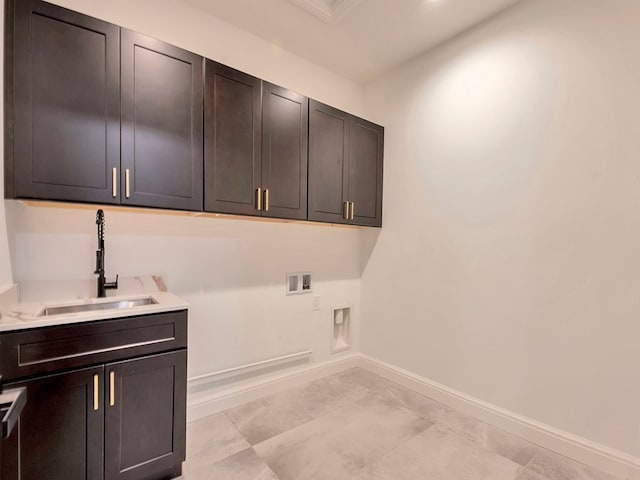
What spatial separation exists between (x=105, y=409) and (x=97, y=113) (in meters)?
1.44

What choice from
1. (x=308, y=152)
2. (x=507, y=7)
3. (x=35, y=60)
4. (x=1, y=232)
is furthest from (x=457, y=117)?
(x=1, y=232)

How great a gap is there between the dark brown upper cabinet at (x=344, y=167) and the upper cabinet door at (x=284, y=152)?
8cm

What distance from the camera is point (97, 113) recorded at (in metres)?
1.55

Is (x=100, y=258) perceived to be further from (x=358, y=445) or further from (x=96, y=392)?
(x=358, y=445)

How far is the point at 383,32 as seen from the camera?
2.43 meters

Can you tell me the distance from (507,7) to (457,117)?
75 cm

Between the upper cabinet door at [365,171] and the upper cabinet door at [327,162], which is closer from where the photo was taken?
the upper cabinet door at [327,162]

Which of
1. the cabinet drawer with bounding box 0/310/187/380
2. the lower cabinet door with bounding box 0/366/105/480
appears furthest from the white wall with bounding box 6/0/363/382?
the lower cabinet door with bounding box 0/366/105/480

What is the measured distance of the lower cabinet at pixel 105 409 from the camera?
1251mm

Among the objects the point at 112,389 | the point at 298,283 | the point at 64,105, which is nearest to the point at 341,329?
the point at 298,283

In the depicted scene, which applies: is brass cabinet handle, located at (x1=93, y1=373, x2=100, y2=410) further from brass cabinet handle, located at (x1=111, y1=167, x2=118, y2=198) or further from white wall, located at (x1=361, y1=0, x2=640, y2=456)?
white wall, located at (x1=361, y1=0, x2=640, y2=456)

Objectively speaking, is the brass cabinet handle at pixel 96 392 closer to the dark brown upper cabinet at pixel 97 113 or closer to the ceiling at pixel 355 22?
the dark brown upper cabinet at pixel 97 113

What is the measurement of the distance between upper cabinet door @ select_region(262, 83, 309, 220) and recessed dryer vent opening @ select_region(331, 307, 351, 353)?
49.3 inches

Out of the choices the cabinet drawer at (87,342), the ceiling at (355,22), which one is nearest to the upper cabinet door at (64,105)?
the cabinet drawer at (87,342)
